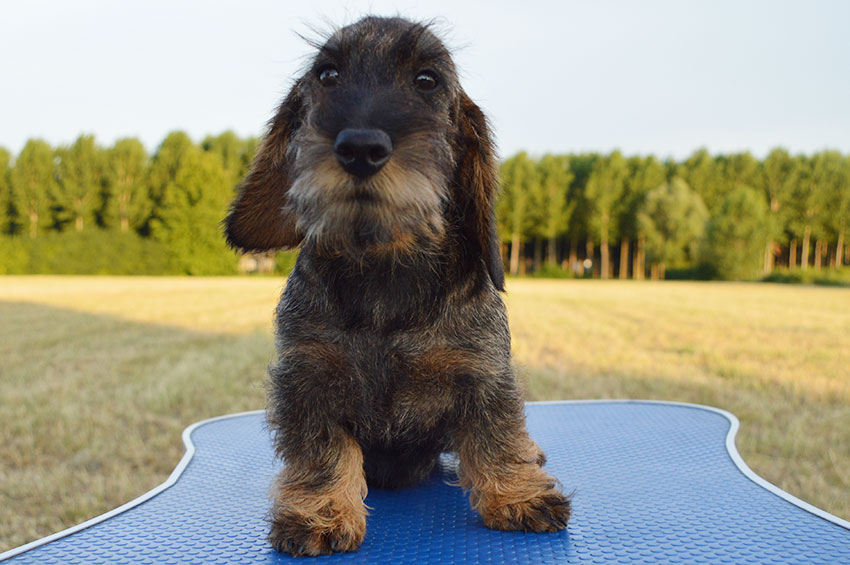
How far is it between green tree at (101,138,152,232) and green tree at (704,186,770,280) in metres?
39.4

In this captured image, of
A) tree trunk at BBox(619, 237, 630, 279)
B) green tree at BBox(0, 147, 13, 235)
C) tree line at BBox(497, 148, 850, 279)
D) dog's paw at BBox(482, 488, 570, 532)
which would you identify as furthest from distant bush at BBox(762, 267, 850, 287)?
green tree at BBox(0, 147, 13, 235)

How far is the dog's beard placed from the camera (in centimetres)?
157

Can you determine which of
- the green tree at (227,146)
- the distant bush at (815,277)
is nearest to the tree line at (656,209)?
the distant bush at (815,277)

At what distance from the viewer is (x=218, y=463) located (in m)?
3.25

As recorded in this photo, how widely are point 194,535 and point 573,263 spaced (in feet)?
195

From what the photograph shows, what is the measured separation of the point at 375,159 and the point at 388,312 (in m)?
0.53

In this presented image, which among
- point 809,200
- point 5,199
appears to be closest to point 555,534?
point 5,199

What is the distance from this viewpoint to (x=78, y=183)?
147 ft

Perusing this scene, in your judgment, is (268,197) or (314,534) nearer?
(314,534)

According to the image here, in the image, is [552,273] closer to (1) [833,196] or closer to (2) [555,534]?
(1) [833,196]

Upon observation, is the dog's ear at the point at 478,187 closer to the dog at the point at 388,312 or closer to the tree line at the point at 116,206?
the dog at the point at 388,312

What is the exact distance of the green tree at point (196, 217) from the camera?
39.0m

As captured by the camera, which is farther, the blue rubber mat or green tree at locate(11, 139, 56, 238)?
green tree at locate(11, 139, 56, 238)

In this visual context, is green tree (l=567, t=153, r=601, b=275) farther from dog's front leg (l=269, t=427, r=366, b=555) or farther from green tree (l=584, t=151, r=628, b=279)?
dog's front leg (l=269, t=427, r=366, b=555)
